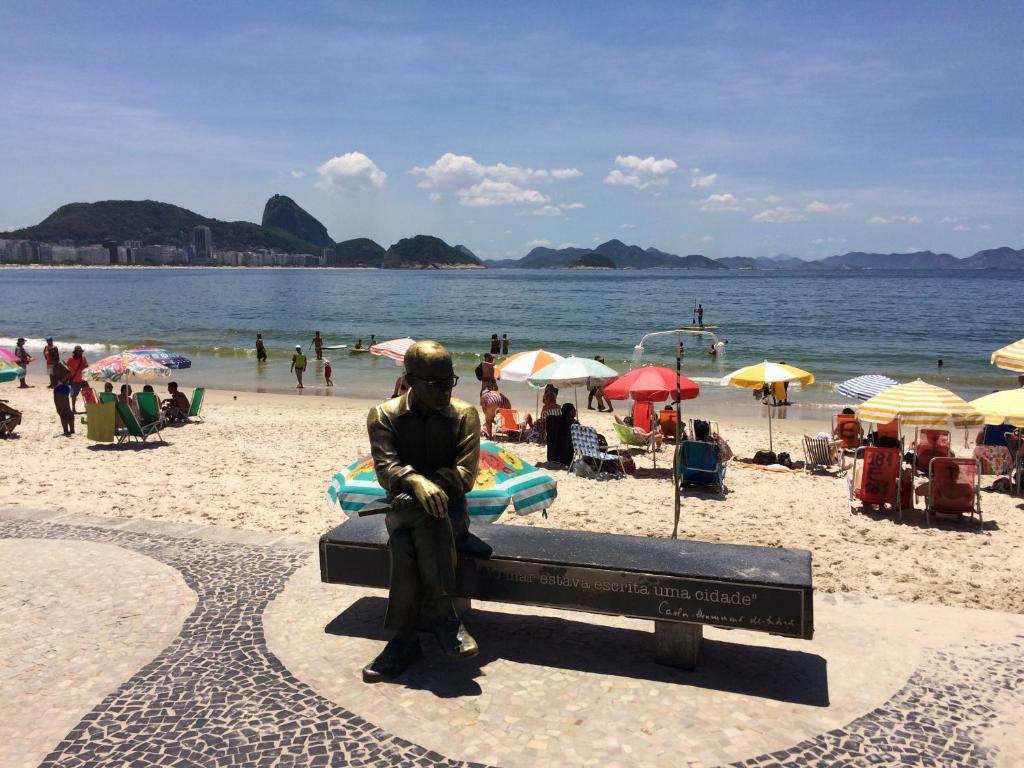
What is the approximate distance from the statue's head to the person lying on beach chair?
11483mm

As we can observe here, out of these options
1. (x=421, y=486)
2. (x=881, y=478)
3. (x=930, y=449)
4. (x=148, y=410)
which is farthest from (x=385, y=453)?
(x=148, y=410)

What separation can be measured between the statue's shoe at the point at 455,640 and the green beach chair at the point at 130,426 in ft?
31.3

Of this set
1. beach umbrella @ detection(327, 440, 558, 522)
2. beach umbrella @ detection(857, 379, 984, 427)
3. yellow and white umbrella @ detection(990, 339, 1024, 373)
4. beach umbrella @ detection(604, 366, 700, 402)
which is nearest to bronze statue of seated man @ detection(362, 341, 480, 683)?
beach umbrella @ detection(327, 440, 558, 522)

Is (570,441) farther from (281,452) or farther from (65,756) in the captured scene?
(65,756)

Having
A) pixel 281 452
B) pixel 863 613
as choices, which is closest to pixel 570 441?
pixel 281 452

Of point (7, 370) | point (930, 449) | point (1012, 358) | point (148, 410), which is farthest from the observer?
point (7, 370)

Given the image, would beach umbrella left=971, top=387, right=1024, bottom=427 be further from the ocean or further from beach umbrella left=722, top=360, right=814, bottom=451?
the ocean

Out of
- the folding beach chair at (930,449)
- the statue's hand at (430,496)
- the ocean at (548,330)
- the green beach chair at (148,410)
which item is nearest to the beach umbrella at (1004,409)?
the folding beach chair at (930,449)

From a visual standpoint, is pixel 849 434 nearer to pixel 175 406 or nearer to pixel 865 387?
pixel 865 387

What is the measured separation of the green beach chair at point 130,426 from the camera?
40.1 ft

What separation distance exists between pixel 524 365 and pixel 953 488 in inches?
257

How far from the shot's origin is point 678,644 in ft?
15.6

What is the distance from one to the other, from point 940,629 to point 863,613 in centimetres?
51

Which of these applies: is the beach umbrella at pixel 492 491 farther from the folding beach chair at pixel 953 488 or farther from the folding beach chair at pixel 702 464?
the folding beach chair at pixel 953 488
